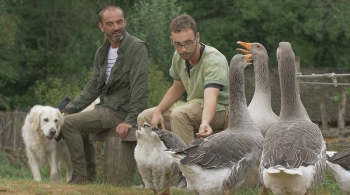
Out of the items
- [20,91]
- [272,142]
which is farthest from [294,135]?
[20,91]

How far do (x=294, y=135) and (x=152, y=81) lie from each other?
35.0 ft

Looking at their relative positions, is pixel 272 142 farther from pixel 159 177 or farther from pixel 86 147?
pixel 86 147

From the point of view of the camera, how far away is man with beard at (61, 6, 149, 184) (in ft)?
30.2

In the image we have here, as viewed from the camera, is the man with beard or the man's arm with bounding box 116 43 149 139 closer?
the man's arm with bounding box 116 43 149 139

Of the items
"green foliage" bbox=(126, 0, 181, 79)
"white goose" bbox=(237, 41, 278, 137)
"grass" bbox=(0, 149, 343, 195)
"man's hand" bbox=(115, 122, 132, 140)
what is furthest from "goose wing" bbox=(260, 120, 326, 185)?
"green foliage" bbox=(126, 0, 181, 79)

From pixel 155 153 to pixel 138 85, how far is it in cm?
200

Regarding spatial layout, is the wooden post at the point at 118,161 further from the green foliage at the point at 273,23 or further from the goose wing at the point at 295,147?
the green foliage at the point at 273,23

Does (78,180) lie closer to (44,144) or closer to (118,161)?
(118,161)

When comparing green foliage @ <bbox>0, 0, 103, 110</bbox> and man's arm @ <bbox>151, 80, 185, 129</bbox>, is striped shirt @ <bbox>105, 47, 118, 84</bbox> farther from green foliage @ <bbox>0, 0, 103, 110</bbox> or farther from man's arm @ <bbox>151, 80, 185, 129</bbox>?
green foliage @ <bbox>0, 0, 103, 110</bbox>

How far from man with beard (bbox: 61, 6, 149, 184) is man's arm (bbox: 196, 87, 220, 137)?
1.69m

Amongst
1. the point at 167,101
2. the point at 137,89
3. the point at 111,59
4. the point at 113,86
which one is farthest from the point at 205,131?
the point at 111,59

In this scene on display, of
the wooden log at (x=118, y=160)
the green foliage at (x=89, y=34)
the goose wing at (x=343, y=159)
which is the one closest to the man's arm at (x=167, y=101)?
the wooden log at (x=118, y=160)

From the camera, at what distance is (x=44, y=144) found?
10961 millimetres

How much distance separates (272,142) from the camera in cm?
605
